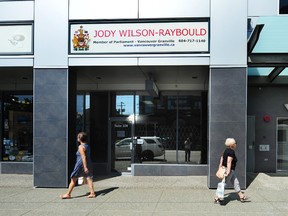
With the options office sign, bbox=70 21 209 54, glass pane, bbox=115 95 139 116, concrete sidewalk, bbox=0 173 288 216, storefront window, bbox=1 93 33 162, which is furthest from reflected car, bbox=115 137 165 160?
Result: office sign, bbox=70 21 209 54

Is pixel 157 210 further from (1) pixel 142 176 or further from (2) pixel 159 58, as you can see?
(1) pixel 142 176

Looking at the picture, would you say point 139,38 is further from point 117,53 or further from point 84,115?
point 84,115

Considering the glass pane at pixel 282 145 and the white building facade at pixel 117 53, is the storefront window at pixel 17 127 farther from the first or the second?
the glass pane at pixel 282 145

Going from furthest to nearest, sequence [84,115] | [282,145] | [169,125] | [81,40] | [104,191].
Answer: [84,115] < [169,125] < [282,145] < [81,40] < [104,191]

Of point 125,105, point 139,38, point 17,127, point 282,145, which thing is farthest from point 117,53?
point 282,145

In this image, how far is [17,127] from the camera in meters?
14.4

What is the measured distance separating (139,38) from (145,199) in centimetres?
425

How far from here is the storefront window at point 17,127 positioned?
1419cm

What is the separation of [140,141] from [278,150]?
192 inches

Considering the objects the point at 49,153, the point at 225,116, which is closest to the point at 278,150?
the point at 225,116

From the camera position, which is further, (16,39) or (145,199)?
(16,39)

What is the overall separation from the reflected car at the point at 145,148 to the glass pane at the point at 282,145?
4.06 meters

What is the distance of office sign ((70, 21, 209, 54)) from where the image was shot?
10.1 metres

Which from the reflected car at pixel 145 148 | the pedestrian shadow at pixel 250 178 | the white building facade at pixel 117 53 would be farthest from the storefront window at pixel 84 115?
the pedestrian shadow at pixel 250 178
